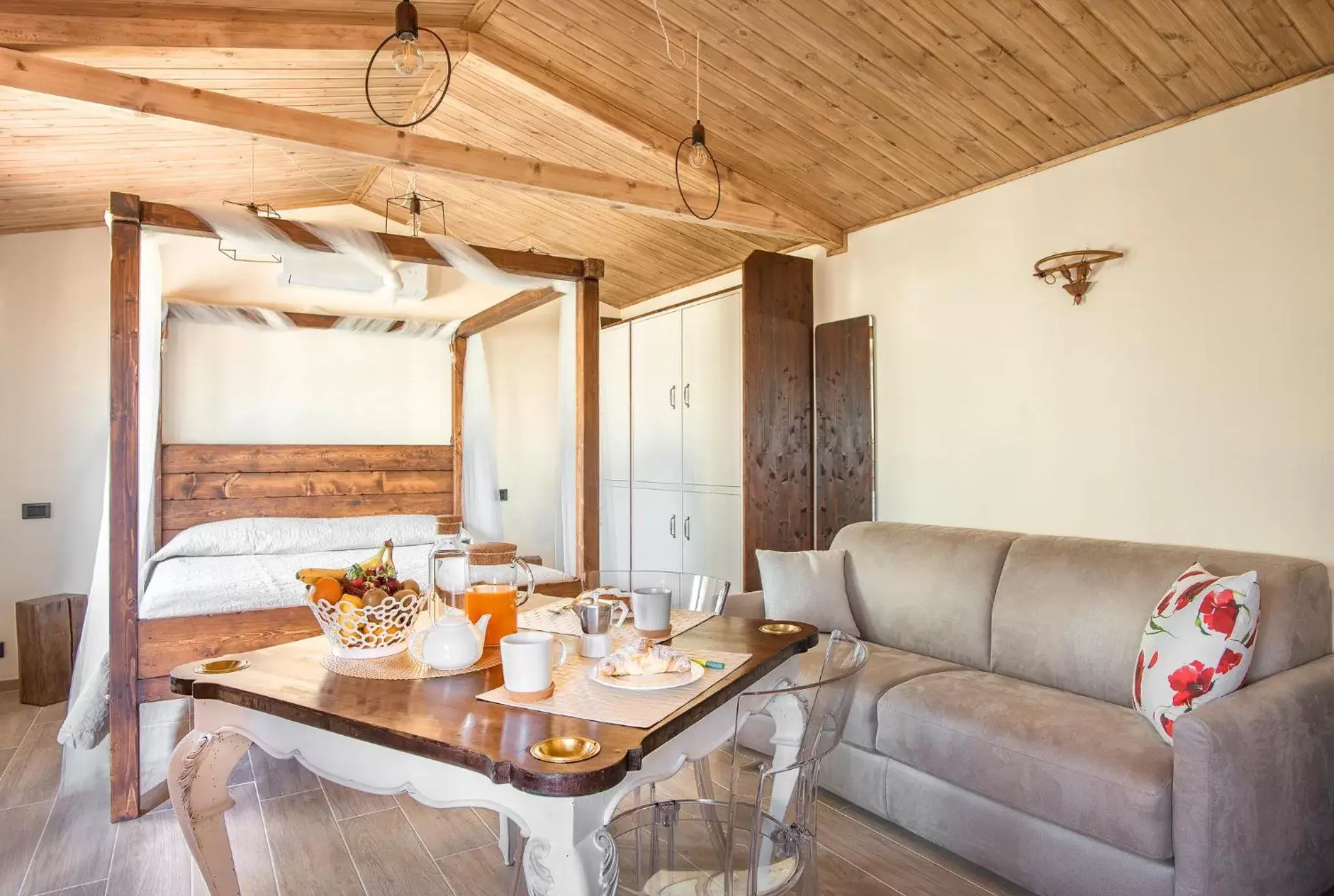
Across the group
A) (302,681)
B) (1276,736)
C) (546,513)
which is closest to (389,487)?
(546,513)

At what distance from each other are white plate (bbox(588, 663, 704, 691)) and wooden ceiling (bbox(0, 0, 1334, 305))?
2.34 m

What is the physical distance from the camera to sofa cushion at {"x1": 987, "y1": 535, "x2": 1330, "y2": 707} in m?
2.50

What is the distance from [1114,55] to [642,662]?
102 inches

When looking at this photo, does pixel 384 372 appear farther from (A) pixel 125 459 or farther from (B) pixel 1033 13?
(B) pixel 1033 13

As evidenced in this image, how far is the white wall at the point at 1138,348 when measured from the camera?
2738 millimetres

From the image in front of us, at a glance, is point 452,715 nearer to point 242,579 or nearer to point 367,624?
point 367,624

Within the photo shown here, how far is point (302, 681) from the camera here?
1.61m

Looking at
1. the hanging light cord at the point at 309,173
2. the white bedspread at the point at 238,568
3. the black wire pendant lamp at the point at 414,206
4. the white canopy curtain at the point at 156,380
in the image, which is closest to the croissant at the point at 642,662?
the white bedspread at the point at 238,568

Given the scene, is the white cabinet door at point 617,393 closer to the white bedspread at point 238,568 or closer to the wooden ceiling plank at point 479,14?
the white bedspread at point 238,568

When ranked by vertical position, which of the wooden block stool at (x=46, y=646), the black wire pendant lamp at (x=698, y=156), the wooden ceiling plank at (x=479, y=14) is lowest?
the wooden block stool at (x=46, y=646)

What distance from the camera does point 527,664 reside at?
1.51m

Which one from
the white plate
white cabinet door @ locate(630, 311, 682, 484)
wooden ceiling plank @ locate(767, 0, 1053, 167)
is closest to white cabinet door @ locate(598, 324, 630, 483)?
white cabinet door @ locate(630, 311, 682, 484)

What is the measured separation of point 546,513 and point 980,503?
137 inches

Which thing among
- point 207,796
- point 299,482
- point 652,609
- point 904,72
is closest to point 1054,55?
point 904,72
